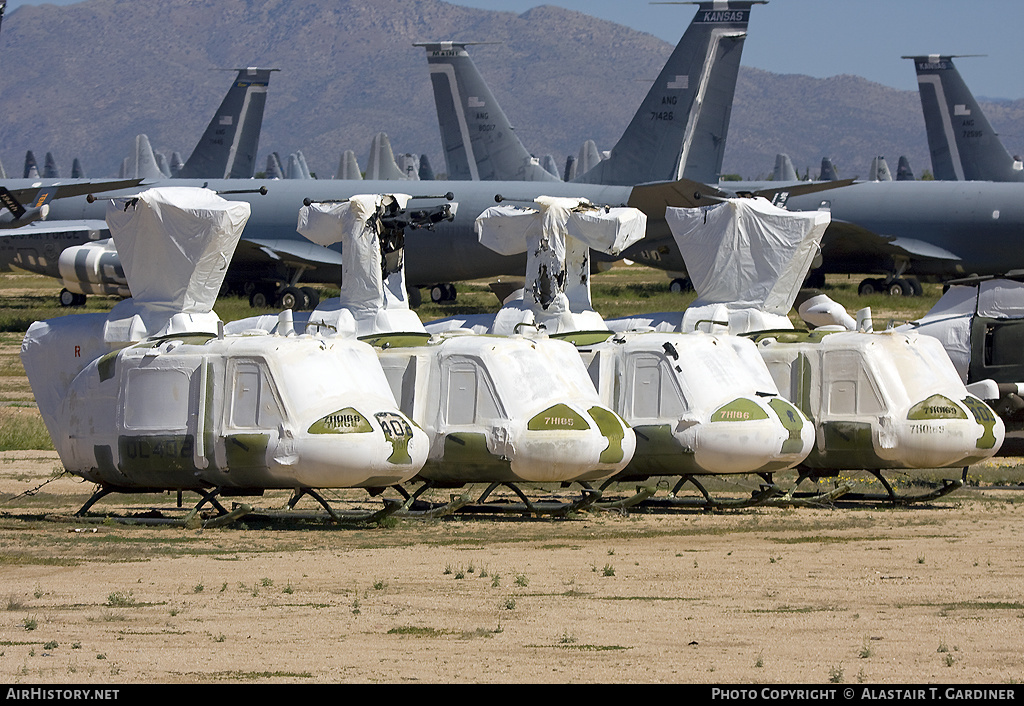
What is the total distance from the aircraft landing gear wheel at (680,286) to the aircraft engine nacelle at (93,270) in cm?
2059

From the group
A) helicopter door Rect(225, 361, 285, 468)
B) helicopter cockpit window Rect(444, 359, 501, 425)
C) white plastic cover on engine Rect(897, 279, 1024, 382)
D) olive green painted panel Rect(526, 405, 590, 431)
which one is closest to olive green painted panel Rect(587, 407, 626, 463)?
olive green painted panel Rect(526, 405, 590, 431)

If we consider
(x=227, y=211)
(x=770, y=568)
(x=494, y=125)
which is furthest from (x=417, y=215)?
(x=494, y=125)

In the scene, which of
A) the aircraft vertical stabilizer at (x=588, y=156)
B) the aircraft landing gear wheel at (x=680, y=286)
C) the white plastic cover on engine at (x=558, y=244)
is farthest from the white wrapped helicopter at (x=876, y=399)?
the aircraft vertical stabilizer at (x=588, y=156)

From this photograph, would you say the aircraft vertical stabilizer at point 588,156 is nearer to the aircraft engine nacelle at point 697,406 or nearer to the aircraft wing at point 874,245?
the aircraft wing at point 874,245

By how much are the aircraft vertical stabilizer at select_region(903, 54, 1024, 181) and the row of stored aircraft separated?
32.2 ft

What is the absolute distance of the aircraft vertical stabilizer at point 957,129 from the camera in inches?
2525

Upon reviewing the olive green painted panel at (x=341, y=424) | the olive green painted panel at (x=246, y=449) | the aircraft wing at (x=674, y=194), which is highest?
the aircraft wing at (x=674, y=194)

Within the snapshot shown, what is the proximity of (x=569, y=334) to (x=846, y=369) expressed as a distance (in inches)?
136

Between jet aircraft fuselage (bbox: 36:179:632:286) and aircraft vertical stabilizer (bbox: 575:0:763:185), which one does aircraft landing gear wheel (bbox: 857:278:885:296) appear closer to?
aircraft vertical stabilizer (bbox: 575:0:763:185)

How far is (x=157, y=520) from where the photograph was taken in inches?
659

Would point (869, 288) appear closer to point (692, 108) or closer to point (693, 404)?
point (692, 108)
